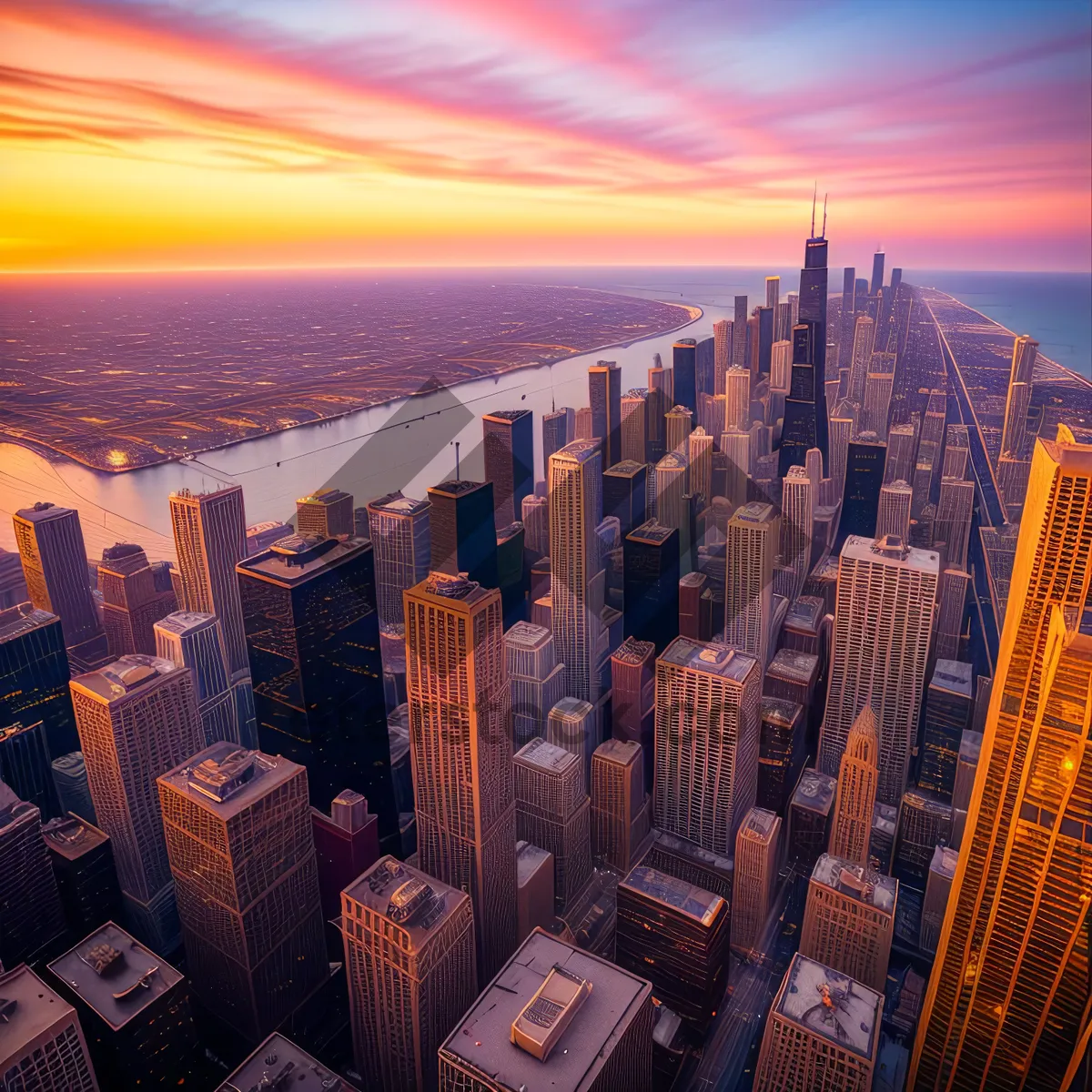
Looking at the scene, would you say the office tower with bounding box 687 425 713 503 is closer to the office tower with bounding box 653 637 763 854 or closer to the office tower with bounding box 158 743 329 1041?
the office tower with bounding box 653 637 763 854

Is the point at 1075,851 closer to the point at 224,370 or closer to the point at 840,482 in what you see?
the point at 224,370

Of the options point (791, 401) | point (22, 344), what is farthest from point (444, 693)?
point (791, 401)

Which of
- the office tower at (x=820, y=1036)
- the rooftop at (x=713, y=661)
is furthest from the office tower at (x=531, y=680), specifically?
the office tower at (x=820, y=1036)

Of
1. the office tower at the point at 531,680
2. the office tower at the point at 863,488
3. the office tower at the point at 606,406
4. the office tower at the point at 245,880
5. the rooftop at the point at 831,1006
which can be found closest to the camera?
A: the rooftop at the point at 831,1006

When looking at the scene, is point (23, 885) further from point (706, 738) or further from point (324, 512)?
point (706, 738)

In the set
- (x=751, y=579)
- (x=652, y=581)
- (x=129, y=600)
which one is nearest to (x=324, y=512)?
Result: (x=129, y=600)

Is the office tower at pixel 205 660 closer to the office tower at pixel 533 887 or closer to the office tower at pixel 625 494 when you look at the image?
the office tower at pixel 533 887

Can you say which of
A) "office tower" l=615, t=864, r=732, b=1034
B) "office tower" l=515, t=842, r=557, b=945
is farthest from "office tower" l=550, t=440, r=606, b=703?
"office tower" l=615, t=864, r=732, b=1034
